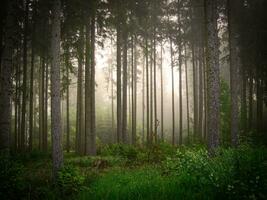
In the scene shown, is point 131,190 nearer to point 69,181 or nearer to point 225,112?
point 69,181

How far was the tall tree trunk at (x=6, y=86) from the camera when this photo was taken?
13109 millimetres

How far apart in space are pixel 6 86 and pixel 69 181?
6.52 metres

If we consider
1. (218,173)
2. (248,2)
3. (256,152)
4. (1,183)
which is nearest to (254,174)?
(218,173)

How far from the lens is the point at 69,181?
9.29 meters

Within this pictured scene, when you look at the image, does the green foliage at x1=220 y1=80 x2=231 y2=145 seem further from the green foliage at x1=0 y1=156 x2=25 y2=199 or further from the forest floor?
the green foliage at x1=0 y1=156 x2=25 y2=199

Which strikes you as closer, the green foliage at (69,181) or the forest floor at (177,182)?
the forest floor at (177,182)

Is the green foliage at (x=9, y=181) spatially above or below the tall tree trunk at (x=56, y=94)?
below

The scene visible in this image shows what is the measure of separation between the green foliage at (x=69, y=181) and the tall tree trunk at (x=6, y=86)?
441 centimetres

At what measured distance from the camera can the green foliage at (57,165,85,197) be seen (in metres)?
8.92

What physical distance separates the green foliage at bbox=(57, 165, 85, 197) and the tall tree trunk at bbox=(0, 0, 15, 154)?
14.5ft

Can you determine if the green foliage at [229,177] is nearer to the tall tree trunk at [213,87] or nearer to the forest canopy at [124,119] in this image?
the forest canopy at [124,119]

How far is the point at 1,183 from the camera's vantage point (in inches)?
317

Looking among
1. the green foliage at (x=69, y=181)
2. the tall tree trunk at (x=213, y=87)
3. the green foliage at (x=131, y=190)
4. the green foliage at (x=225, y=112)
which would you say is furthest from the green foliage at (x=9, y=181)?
the green foliage at (x=225, y=112)

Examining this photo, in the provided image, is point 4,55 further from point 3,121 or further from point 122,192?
point 122,192
